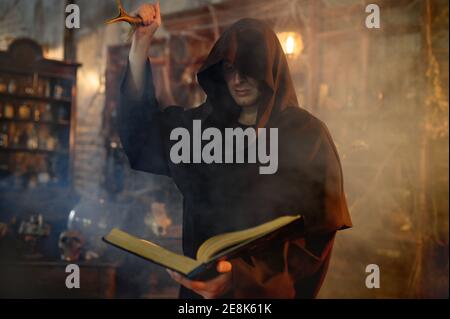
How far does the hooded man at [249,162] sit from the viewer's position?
1.87 m

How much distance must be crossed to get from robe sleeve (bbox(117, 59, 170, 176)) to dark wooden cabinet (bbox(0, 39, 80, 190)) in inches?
45.5

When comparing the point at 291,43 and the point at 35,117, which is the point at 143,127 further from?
the point at 35,117

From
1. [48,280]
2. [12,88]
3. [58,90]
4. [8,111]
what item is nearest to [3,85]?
[12,88]

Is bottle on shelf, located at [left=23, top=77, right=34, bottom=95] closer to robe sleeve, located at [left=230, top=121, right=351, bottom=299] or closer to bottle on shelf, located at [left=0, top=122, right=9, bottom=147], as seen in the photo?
bottle on shelf, located at [left=0, top=122, right=9, bottom=147]

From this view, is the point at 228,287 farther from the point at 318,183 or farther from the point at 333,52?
the point at 333,52

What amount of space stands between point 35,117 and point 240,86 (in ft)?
6.88

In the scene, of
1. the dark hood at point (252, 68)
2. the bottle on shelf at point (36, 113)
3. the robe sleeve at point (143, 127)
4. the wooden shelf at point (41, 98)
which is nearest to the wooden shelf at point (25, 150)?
the bottle on shelf at point (36, 113)

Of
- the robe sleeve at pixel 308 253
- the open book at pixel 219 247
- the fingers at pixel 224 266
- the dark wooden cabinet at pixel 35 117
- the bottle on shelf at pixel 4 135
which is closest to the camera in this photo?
the open book at pixel 219 247

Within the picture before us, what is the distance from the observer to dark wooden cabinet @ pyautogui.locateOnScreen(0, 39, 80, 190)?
119 inches

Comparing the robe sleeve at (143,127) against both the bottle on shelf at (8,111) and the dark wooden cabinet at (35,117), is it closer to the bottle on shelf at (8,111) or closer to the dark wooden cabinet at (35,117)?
the dark wooden cabinet at (35,117)

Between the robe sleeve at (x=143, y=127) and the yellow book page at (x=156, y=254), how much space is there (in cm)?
36

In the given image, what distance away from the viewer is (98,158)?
3006 mm

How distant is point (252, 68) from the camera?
1882mm

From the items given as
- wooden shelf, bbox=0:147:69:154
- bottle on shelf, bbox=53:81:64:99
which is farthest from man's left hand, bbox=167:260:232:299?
bottle on shelf, bbox=53:81:64:99
